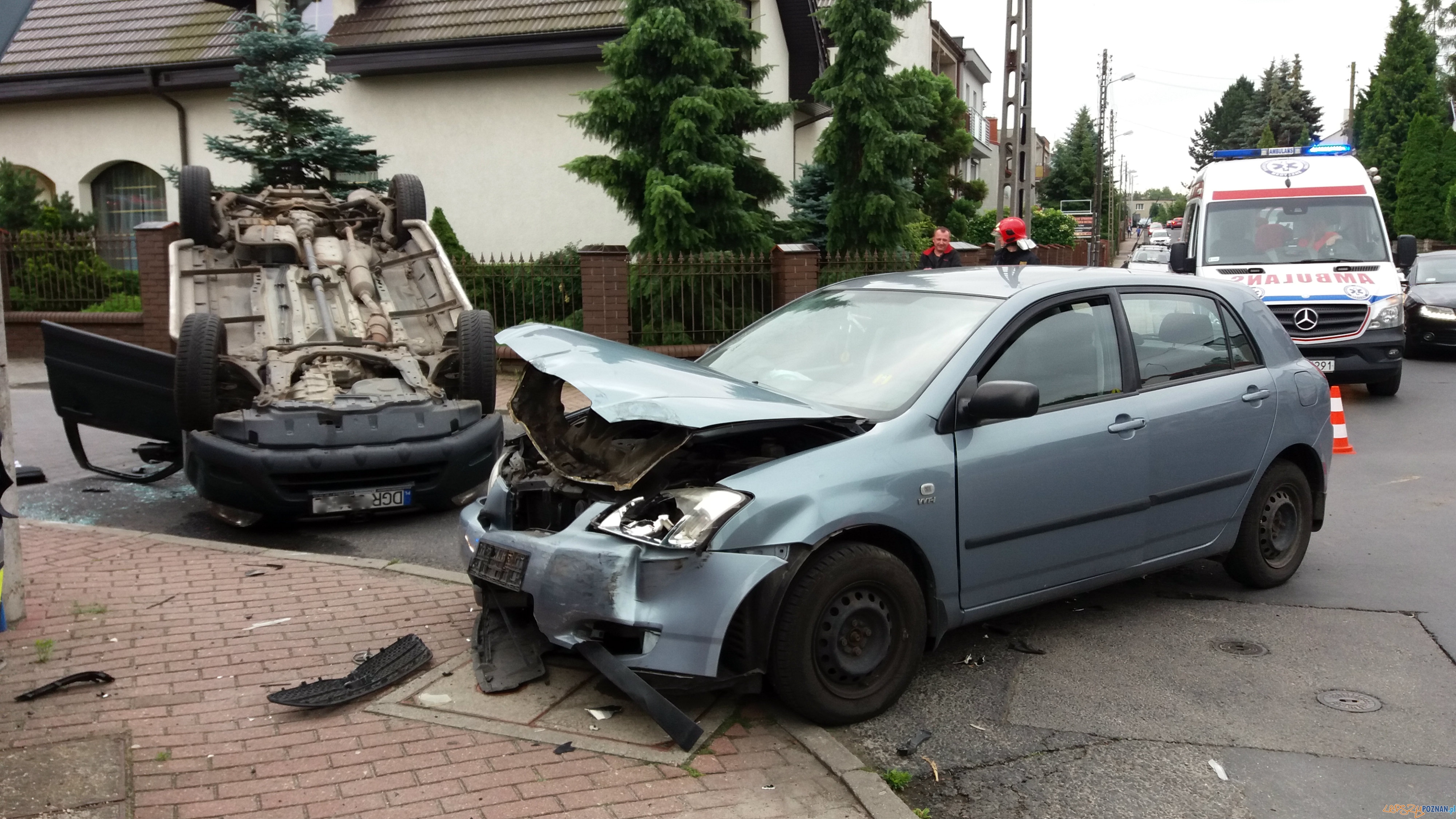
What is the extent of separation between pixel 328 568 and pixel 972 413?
365 cm

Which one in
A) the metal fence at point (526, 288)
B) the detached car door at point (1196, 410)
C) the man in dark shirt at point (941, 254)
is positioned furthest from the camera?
the metal fence at point (526, 288)

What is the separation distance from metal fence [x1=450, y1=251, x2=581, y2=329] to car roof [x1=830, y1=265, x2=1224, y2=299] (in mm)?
10188

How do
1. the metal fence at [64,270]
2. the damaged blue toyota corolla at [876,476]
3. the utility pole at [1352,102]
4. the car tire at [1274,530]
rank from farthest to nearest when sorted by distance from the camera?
the utility pole at [1352,102]
the metal fence at [64,270]
the car tire at [1274,530]
the damaged blue toyota corolla at [876,476]

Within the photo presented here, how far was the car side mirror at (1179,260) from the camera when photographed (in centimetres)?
1209

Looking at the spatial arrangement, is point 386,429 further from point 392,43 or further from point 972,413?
point 392,43

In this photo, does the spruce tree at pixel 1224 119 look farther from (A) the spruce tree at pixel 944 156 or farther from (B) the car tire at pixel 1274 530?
(B) the car tire at pixel 1274 530

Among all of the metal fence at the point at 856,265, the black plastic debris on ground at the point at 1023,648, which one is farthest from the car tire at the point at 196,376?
the metal fence at the point at 856,265

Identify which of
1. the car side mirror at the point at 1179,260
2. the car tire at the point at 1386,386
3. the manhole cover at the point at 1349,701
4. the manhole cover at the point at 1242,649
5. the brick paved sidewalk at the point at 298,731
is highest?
the car side mirror at the point at 1179,260

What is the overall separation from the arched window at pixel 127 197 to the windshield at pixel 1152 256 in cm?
2535

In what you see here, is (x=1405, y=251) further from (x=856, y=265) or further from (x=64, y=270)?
(x=64, y=270)

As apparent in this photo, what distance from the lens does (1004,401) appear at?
4293mm

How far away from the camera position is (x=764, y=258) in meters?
15.3

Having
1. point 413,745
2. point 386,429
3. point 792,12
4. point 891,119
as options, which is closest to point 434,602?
point 413,745

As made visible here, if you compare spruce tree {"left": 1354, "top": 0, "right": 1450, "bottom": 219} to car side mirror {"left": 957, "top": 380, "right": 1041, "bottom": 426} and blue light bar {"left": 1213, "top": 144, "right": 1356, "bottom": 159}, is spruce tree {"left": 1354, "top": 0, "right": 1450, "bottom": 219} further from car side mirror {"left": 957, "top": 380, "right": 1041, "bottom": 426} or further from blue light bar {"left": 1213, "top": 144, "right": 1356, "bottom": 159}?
car side mirror {"left": 957, "top": 380, "right": 1041, "bottom": 426}
